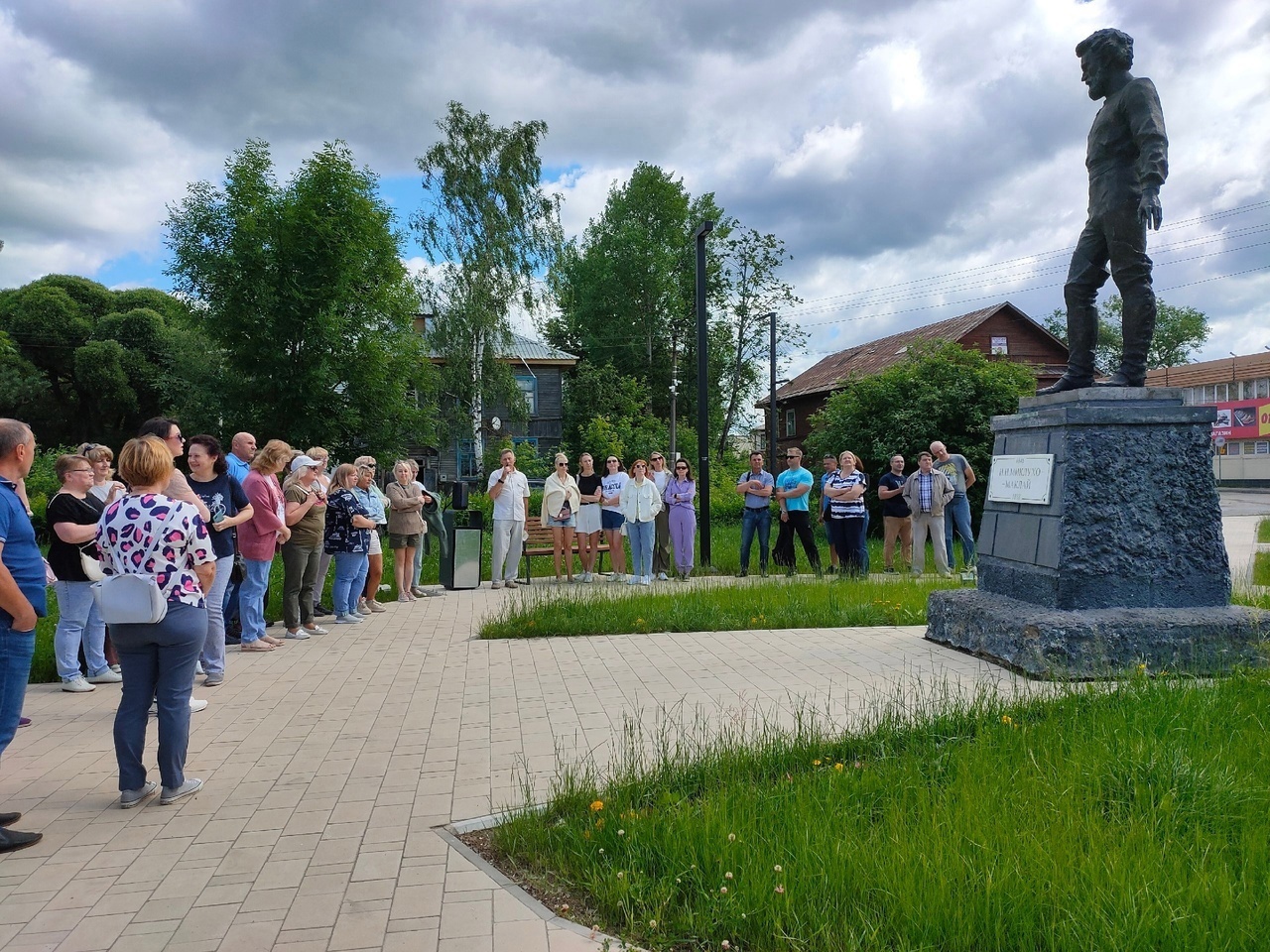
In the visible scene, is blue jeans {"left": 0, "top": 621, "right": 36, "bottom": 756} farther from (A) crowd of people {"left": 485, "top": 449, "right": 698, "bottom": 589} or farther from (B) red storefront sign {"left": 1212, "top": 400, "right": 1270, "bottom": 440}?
(B) red storefront sign {"left": 1212, "top": 400, "right": 1270, "bottom": 440}

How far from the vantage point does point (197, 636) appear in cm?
442

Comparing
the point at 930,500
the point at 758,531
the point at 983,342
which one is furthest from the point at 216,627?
the point at 983,342

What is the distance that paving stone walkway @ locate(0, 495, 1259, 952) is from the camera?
3152 millimetres

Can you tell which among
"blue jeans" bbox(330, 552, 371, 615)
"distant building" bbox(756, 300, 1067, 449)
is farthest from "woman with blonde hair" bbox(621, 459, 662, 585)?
"distant building" bbox(756, 300, 1067, 449)

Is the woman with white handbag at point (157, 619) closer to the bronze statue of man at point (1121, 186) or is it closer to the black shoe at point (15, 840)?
the black shoe at point (15, 840)

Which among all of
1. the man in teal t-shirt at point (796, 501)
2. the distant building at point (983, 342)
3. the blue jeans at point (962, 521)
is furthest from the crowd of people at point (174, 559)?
the distant building at point (983, 342)

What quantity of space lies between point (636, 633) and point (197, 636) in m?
4.79

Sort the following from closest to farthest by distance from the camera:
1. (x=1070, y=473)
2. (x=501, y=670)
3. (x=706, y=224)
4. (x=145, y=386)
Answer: (x=1070, y=473)
(x=501, y=670)
(x=706, y=224)
(x=145, y=386)

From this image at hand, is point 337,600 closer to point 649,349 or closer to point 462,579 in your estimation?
point 462,579

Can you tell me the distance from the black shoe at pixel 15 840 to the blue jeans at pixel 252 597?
13.8 ft

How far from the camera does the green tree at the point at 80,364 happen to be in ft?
144

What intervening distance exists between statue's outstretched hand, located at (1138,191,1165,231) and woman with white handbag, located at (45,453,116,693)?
25.1 ft

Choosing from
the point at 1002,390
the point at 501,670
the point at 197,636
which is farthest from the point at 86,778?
the point at 1002,390

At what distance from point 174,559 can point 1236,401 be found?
69.2 metres
